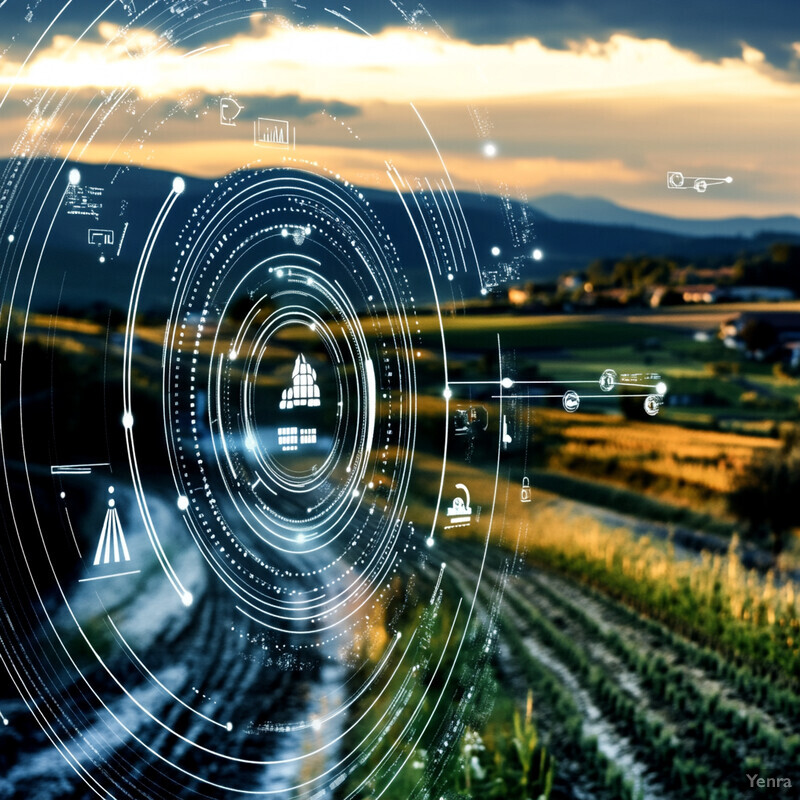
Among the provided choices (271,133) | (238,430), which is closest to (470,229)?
(271,133)

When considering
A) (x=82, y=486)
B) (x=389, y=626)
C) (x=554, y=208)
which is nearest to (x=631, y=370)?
(x=554, y=208)

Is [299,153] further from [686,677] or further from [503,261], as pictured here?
[686,677]

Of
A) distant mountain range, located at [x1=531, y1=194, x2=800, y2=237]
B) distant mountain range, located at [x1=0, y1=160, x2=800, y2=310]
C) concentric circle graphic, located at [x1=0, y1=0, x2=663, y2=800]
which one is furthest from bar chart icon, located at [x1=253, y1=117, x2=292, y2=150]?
distant mountain range, located at [x1=531, y1=194, x2=800, y2=237]

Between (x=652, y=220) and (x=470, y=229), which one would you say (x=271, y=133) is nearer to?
(x=470, y=229)

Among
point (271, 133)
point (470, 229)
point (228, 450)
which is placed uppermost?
point (271, 133)

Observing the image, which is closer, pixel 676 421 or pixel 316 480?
pixel 316 480

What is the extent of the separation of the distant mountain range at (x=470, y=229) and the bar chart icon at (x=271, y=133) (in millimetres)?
174

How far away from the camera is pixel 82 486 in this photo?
2.25 m

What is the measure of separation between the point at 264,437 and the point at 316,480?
19 centimetres

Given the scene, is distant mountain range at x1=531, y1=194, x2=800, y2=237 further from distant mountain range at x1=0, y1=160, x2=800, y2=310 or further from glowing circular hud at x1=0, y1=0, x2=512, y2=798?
glowing circular hud at x1=0, y1=0, x2=512, y2=798

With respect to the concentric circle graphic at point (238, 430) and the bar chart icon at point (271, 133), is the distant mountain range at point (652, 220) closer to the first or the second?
the concentric circle graphic at point (238, 430)

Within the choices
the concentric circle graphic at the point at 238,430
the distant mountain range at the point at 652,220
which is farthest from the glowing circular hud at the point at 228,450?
the distant mountain range at the point at 652,220

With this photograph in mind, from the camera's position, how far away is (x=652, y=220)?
11.5 feet

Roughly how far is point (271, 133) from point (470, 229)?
65cm
